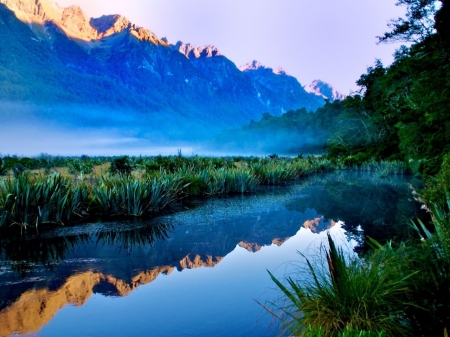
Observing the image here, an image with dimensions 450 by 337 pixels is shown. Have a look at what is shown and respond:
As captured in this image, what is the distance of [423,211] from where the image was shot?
40.2 feet

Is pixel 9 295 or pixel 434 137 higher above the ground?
pixel 434 137

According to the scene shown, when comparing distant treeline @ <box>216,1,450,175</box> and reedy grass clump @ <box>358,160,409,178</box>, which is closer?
distant treeline @ <box>216,1,450,175</box>

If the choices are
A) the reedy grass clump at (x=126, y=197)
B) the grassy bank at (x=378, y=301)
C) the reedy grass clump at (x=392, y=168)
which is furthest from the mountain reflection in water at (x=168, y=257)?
the reedy grass clump at (x=392, y=168)

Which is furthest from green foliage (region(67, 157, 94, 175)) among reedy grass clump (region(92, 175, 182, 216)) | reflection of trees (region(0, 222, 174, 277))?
reflection of trees (region(0, 222, 174, 277))

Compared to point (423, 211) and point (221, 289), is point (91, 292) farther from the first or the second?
point (423, 211)

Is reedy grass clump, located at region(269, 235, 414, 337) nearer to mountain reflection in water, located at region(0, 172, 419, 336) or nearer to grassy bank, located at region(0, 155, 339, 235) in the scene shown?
mountain reflection in water, located at region(0, 172, 419, 336)

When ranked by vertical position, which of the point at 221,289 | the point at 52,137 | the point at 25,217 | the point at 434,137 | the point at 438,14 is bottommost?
the point at 221,289

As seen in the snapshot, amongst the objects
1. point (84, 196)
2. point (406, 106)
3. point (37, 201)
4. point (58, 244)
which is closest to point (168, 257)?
point (58, 244)

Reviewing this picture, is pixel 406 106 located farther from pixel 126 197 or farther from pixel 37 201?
pixel 37 201

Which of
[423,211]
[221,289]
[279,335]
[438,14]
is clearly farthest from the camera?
[438,14]

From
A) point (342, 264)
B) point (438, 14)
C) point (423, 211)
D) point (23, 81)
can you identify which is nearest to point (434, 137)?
point (423, 211)

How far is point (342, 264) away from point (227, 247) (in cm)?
479

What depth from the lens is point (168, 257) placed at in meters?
7.39

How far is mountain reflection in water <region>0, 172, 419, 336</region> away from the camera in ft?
15.4
